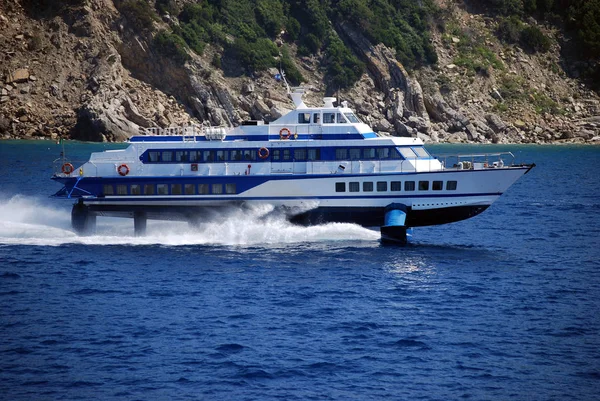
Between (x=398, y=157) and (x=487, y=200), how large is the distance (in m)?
5.05

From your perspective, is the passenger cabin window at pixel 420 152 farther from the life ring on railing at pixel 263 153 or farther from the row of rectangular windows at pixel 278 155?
the life ring on railing at pixel 263 153

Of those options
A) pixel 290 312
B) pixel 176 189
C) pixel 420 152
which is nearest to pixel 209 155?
pixel 176 189

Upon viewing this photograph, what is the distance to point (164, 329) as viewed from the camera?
30.8 m

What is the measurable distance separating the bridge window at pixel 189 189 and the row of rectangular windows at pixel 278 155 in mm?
1375

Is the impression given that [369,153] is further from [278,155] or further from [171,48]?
[171,48]

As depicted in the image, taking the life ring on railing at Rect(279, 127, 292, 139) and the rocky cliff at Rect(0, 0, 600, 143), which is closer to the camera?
the life ring on railing at Rect(279, 127, 292, 139)

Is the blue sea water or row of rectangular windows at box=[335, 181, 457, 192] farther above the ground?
row of rectangular windows at box=[335, 181, 457, 192]

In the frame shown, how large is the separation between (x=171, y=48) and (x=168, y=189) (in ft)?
260

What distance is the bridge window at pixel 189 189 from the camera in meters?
47.2

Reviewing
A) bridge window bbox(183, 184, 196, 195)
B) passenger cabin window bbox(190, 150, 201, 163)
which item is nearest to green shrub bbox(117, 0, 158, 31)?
passenger cabin window bbox(190, 150, 201, 163)

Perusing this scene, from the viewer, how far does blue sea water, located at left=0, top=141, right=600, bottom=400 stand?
85.4ft

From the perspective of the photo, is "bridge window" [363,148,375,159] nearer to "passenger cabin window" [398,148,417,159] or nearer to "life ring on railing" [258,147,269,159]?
"passenger cabin window" [398,148,417,159]

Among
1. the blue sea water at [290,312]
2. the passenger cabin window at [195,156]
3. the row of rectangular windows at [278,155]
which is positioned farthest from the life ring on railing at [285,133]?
the passenger cabin window at [195,156]

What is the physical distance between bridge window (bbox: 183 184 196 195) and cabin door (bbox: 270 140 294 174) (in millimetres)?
4301
